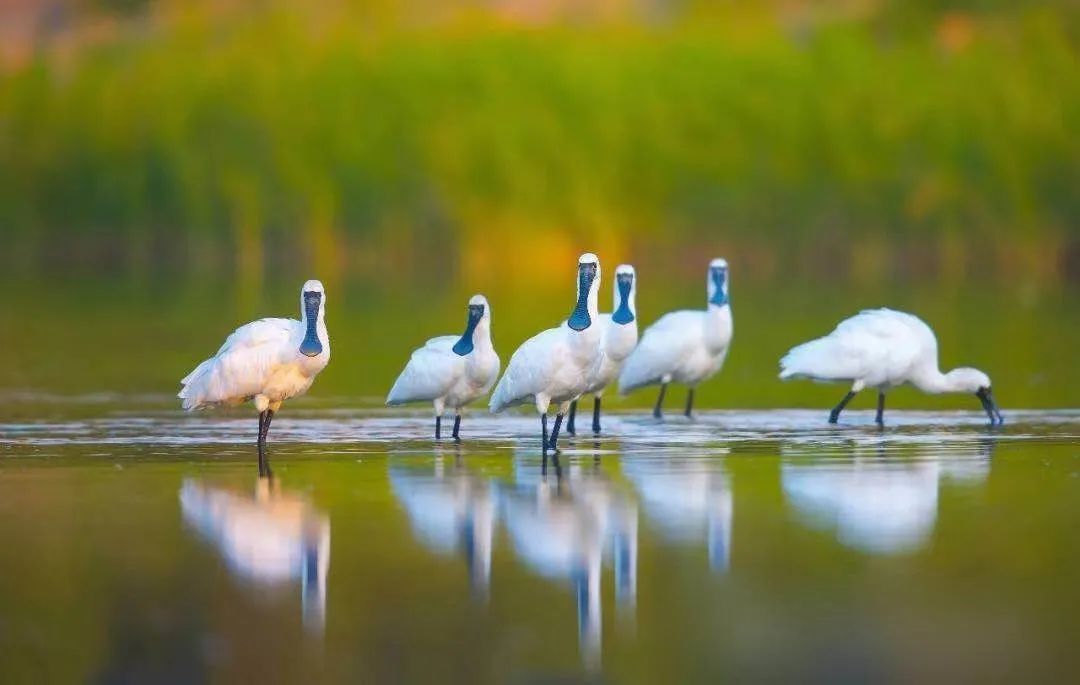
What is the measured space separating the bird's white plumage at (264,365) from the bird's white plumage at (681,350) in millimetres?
4716

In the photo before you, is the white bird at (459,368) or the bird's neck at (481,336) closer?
the white bird at (459,368)

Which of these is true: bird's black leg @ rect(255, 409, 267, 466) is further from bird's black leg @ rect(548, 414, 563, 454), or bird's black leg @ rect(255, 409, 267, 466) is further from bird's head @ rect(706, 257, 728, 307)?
bird's head @ rect(706, 257, 728, 307)

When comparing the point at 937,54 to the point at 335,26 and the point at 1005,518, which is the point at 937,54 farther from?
the point at 1005,518

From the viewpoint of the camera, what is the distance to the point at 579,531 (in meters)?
12.0

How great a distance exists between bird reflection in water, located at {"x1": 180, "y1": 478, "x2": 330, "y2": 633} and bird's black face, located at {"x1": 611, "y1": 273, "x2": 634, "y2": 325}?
3915mm

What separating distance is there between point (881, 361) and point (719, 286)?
267 centimetres

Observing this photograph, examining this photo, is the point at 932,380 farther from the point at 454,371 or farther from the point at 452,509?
the point at 452,509

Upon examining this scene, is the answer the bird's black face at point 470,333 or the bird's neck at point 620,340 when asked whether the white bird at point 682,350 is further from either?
the bird's black face at point 470,333

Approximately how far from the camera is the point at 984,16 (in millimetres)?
96125

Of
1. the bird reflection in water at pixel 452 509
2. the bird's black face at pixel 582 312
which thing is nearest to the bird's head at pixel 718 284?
the bird's black face at pixel 582 312

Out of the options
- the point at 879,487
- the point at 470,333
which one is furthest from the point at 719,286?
the point at 879,487

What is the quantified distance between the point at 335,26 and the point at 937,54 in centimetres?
3066

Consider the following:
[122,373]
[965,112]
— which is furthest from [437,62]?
[122,373]

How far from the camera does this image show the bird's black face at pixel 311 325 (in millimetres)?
15719
